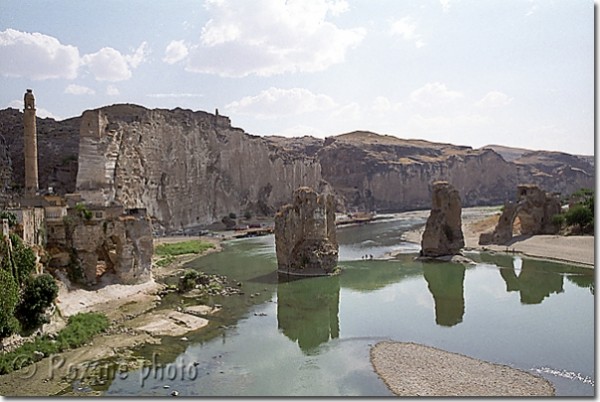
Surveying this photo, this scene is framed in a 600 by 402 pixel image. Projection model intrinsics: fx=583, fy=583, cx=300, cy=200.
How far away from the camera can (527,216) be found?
46.5 m

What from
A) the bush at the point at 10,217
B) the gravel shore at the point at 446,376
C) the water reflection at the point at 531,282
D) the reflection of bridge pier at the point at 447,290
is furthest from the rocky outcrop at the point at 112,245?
the water reflection at the point at 531,282

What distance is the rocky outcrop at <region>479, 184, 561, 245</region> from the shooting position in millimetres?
45625

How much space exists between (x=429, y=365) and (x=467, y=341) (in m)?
3.33

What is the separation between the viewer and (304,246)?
107 feet

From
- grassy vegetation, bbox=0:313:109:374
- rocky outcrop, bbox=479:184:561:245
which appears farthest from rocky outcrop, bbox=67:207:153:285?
rocky outcrop, bbox=479:184:561:245

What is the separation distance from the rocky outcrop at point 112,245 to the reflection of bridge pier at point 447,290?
45.9 ft

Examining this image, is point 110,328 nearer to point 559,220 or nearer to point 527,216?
point 527,216

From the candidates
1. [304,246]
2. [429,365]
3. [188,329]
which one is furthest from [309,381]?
[304,246]

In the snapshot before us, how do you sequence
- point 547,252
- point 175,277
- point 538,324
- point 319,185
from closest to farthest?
point 538,324 < point 175,277 < point 547,252 < point 319,185

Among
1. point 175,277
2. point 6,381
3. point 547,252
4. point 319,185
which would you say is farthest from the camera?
point 319,185

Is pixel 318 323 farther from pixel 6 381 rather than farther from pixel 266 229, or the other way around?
pixel 266 229

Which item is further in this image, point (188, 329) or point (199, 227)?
point (199, 227)

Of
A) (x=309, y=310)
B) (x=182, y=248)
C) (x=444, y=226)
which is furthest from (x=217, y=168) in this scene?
(x=309, y=310)

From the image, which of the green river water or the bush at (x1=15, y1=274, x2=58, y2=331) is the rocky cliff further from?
the bush at (x1=15, y1=274, x2=58, y2=331)
